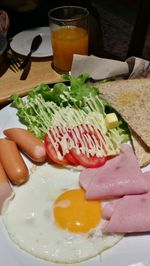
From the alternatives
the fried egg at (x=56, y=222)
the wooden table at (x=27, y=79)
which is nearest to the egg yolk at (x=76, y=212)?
the fried egg at (x=56, y=222)

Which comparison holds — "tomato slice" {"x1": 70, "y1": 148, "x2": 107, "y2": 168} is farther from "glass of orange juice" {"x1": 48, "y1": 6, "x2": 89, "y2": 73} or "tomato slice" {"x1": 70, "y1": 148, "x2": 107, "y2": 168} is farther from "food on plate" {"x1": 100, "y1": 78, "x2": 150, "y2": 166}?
"glass of orange juice" {"x1": 48, "y1": 6, "x2": 89, "y2": 73}

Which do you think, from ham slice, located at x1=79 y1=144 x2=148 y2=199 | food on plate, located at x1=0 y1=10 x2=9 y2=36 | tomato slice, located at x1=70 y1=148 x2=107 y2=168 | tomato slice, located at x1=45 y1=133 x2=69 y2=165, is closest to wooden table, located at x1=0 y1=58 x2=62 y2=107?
food on plate, located at x1=0 y1=10 x2=9 y2=36

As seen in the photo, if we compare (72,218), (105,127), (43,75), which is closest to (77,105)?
(105,127)

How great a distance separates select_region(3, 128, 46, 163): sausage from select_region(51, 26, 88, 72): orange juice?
0.67m

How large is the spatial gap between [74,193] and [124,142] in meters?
0.41

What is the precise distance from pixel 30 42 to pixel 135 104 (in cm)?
95

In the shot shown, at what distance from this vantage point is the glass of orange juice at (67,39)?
2.18m

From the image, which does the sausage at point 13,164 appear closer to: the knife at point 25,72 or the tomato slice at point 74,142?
the tomato slice at point 74,142

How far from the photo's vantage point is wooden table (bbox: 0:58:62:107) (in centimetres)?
198

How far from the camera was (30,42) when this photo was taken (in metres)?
2.41

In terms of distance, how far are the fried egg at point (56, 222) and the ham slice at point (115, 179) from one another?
0.12 feet

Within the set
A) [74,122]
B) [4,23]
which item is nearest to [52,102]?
[74,122]

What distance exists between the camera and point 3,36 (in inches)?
88.2

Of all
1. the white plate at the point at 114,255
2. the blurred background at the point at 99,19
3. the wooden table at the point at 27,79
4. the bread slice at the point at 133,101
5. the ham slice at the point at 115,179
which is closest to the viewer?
the white plate at the point at 114,255
